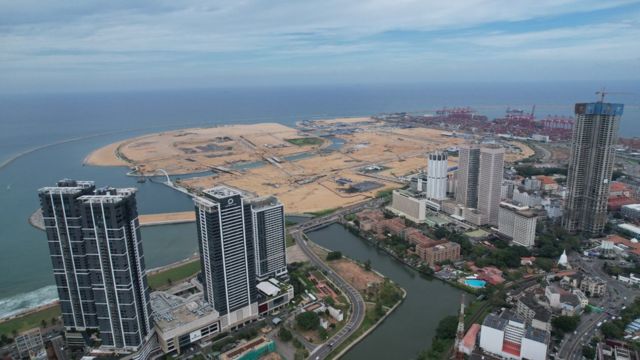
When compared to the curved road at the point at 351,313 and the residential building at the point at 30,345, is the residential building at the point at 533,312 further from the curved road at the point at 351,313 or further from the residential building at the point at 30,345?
the residential building at the point at 30,345

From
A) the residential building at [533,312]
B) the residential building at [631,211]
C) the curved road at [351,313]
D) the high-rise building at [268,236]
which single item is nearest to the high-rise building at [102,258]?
the high-rise building at [268,236]

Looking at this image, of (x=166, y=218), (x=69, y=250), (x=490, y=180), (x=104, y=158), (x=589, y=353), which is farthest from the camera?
(x=104, y=158)

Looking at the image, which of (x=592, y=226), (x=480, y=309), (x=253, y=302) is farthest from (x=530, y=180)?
(x=253, y=302)

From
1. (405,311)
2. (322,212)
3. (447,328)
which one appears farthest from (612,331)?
(322,212)

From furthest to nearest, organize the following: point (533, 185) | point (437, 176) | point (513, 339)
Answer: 1. point (533, 185)
2. point (437, 176)
3. point (513, 339)

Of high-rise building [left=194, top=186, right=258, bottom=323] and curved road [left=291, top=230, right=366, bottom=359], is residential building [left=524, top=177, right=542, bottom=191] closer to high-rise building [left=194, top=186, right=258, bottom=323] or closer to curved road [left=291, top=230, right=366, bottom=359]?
curved road [left=291, top=230, right=366, bottom=359]

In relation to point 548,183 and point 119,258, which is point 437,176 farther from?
point 119,258
